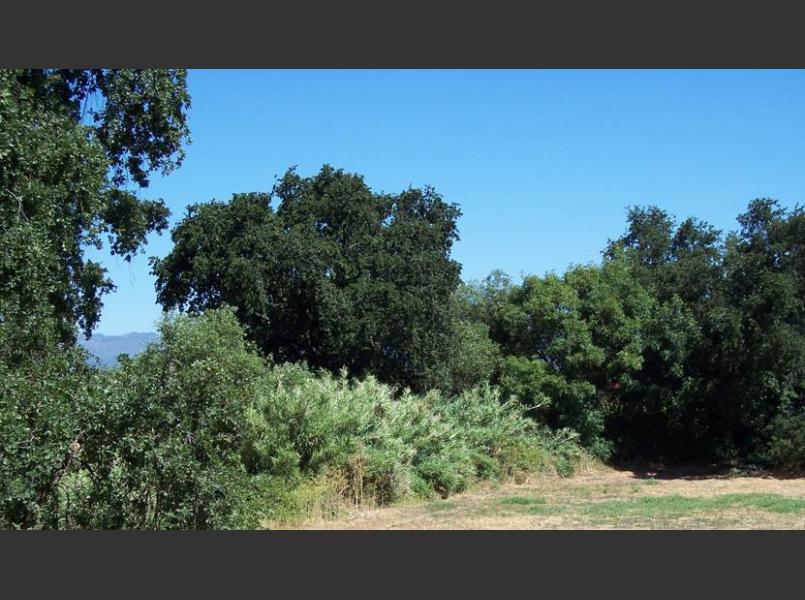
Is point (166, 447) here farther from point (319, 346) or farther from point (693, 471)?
point (693, 471)

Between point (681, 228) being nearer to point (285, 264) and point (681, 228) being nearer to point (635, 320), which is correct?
point (635, 320)

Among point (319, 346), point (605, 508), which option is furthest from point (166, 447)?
point (319, 346)

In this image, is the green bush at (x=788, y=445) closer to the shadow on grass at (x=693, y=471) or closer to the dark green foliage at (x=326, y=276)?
the shadow on grass at (x=693, y=471)

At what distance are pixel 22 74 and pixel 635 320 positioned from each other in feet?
49.6

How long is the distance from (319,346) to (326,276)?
231 centimetres

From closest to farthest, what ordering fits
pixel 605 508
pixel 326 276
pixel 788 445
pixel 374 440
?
pixel 605 508 < pixel 374 440 < pixel 788 445 < pixel 326 276

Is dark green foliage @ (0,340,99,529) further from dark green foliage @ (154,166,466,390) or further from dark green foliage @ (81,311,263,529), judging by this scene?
dark green foliage @ (154,166,466,390)

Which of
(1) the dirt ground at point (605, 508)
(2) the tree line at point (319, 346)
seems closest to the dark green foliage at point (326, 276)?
(2) the tree line at point (319, 346)

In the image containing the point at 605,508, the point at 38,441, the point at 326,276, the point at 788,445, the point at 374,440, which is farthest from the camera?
the point at 326,276

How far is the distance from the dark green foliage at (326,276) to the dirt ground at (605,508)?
4360 mm

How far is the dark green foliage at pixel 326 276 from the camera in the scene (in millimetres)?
19188

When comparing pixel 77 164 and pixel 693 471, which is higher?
pixel 77 164

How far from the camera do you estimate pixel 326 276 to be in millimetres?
19516

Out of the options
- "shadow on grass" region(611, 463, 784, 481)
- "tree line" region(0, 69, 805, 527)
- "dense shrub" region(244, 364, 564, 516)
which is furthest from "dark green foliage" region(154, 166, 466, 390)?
"shadow on grass" region(611, 463, 784, 481)
